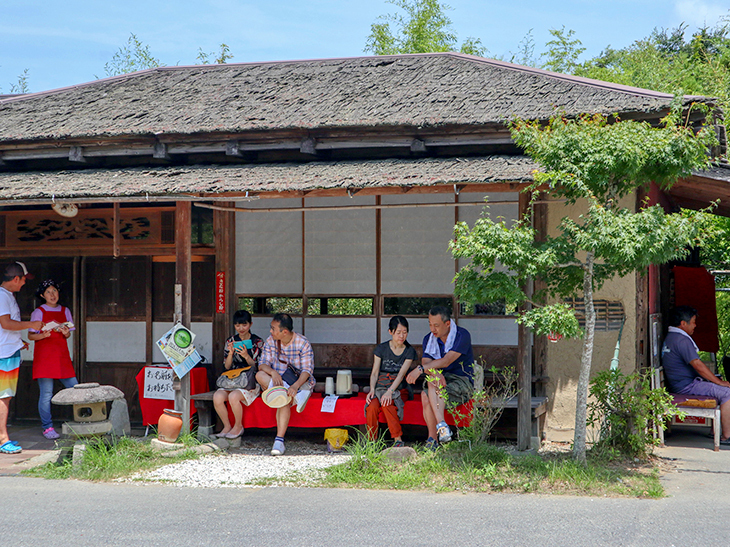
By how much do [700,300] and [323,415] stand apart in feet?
21.1

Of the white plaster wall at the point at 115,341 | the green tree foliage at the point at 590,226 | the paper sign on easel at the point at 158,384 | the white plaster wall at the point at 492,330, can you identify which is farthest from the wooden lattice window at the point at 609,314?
the white plaster wall at the point at 115,341

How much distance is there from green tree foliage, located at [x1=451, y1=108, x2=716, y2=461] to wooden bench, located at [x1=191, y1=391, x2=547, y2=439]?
1.76m

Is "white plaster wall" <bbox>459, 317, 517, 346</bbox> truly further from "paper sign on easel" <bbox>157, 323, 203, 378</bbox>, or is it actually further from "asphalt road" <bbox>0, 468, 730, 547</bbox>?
"paper sign on easel" <bbox>157, 323, 203, 378</bbox>

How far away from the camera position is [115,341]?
31.9ft

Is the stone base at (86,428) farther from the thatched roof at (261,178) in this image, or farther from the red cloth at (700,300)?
the red cloth at (700,300)

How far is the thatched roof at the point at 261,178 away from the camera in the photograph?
23.5 ft

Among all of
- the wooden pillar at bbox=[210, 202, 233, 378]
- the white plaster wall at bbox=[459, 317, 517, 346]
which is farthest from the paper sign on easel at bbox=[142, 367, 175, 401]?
the white plaster wall at bbox=[459, 317, 517, 346]

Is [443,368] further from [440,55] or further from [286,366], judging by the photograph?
[440,55]

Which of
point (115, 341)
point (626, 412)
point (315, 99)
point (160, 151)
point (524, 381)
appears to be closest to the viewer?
point (626, 412)

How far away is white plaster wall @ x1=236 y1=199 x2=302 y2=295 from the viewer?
926cm

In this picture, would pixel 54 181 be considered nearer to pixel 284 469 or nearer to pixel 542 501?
pixel 284 469

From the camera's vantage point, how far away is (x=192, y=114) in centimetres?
942

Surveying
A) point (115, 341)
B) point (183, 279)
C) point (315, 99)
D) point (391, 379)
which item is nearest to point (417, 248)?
point (391, 379)

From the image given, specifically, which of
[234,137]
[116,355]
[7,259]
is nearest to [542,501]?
[234,137]
